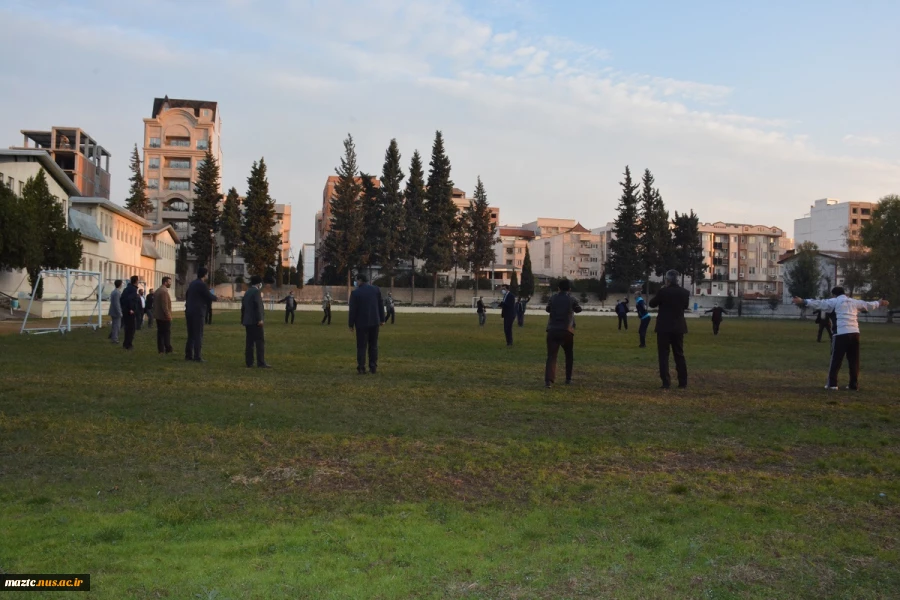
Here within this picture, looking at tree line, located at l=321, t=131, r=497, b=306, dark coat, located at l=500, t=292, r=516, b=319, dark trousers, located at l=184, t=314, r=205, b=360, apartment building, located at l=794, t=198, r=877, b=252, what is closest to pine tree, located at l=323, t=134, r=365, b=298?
tree line, located at l=321, t=131, r=497, b=306

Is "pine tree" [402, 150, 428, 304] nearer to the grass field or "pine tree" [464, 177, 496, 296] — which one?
"pine tree" [464, 177, 496, 296]

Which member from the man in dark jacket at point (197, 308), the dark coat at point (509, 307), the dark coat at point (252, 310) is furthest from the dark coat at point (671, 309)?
the dark coat at point (509, 307)

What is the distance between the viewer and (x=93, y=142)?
3383 inches

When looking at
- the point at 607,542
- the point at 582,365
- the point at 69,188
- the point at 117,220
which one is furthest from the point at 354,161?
the point at 607,542

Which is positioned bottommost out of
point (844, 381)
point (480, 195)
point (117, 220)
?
point (844, 381)

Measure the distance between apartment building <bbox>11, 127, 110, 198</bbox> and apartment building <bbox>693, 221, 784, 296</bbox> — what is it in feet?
315

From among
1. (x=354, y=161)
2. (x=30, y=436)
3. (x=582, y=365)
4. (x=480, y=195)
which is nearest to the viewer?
(x=30, y=436)

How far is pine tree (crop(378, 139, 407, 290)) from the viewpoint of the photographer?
84250 millimetres

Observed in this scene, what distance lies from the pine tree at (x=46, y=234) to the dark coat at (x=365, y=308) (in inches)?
1203

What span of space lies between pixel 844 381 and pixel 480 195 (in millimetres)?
80463

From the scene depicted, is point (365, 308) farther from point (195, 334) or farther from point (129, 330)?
point (129, 330)

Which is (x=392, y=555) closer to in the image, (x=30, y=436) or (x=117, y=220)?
(x=30, y=436)

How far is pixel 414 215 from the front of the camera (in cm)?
8606

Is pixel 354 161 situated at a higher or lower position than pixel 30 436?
higher
